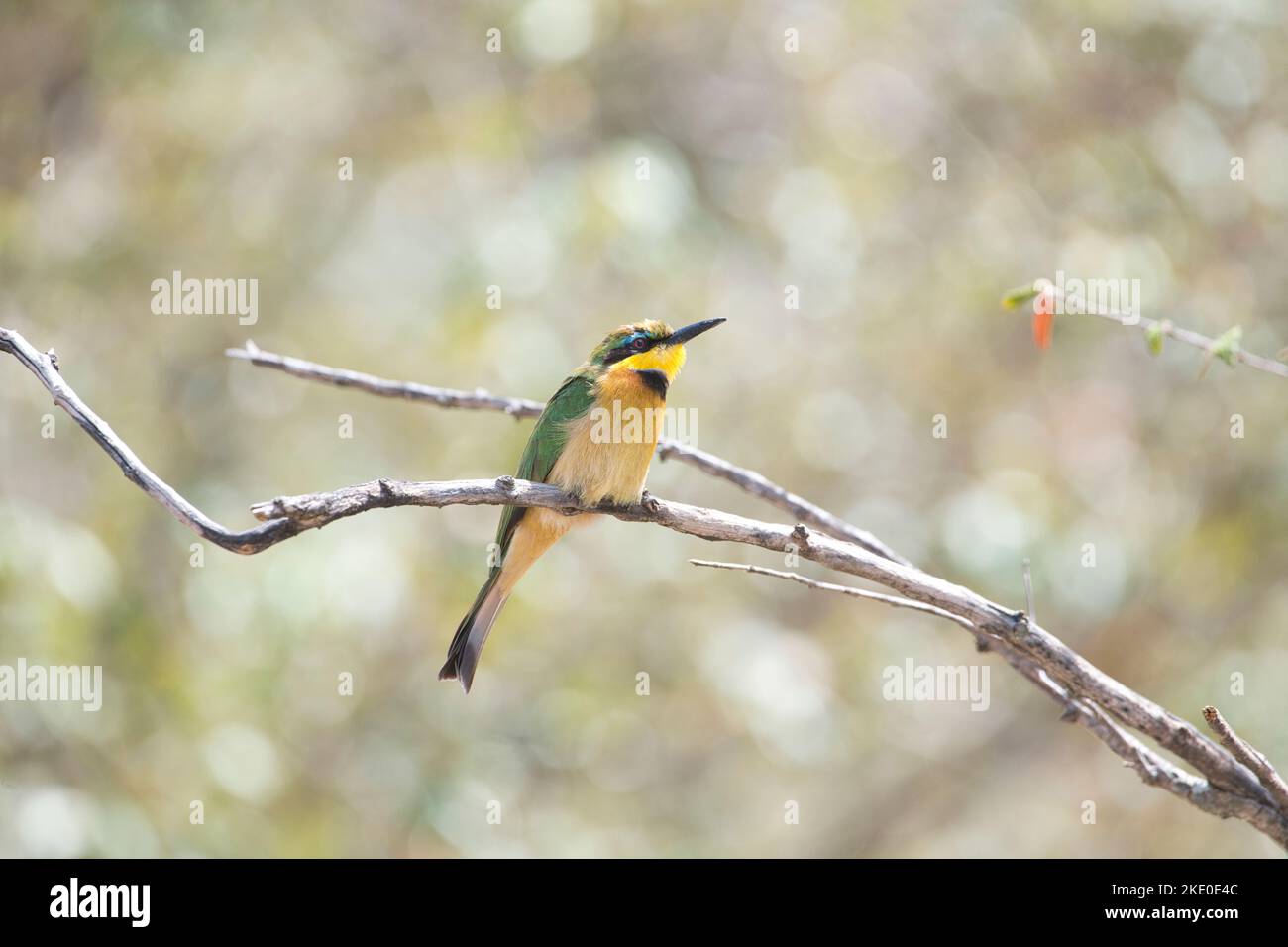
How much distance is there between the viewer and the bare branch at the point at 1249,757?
1794mm

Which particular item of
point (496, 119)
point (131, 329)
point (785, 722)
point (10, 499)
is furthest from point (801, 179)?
point (10, 499)

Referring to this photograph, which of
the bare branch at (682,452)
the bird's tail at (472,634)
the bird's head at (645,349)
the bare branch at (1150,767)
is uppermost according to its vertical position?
the bird's head at (645,349)

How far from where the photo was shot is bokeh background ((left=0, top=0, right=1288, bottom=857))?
4938 mm

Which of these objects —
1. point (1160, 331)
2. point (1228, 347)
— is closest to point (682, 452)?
point (1160, 331)

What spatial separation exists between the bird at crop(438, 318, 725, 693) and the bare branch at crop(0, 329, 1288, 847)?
0.70 metres

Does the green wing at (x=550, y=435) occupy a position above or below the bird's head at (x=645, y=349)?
below

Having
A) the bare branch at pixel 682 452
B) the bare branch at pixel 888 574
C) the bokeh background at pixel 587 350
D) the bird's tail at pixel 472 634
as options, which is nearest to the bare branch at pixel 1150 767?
the bare branch at pixel 888 574

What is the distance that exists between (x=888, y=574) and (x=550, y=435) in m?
1.37

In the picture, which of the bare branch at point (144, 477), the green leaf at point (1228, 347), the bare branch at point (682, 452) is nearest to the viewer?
the bare branch at point (144, 477)

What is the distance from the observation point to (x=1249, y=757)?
6.18ft

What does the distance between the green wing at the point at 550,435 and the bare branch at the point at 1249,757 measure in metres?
1.66

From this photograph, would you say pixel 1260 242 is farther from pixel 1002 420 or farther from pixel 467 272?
pixel 467 272

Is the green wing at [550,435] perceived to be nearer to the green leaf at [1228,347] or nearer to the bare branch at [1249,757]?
the green leaf at [1228,347]

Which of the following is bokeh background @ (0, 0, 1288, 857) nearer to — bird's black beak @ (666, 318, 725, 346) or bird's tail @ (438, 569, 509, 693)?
bird's black beak @ (666, 318, 725, 346)
